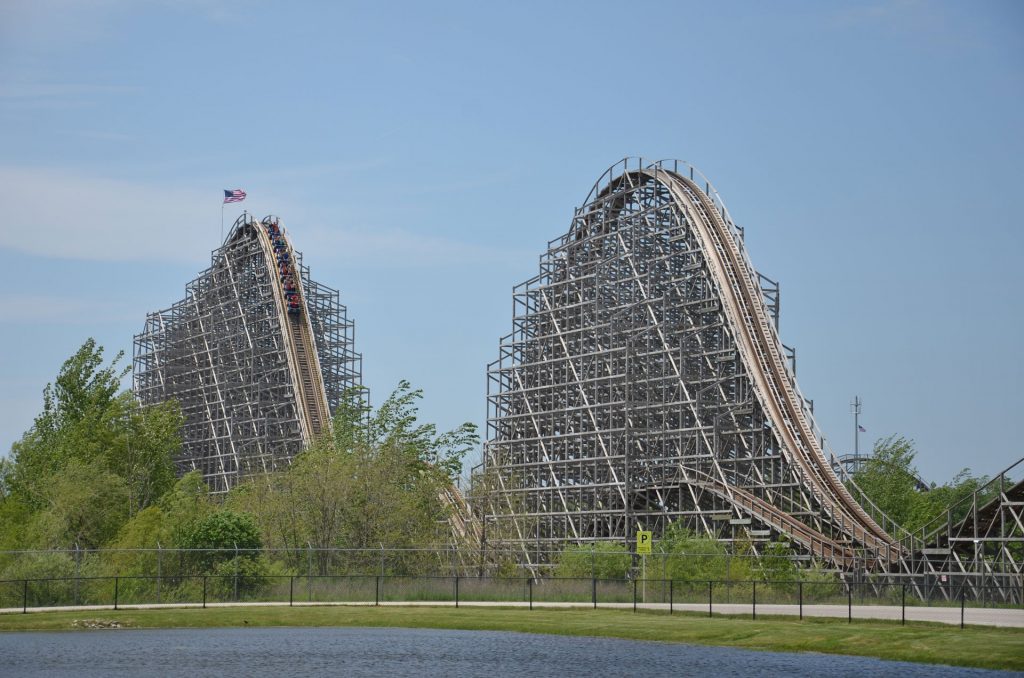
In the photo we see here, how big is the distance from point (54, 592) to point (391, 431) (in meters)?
20.9

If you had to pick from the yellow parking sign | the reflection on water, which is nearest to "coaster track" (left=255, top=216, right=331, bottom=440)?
the yellow parking sign

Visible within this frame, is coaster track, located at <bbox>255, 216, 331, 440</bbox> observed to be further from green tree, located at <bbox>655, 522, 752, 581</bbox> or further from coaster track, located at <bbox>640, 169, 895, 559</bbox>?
green tree, located at <bbox>655, 522, 752, 581</bbox>

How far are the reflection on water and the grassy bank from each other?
1.02 metres

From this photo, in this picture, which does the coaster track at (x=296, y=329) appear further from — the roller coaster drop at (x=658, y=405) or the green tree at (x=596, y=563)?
the green tree at (x=596, y=563)

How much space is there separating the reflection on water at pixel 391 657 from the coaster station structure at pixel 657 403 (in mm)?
18635

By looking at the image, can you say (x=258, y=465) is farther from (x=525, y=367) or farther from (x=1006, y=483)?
(x=1006, y=483)

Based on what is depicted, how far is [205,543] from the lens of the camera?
148ft

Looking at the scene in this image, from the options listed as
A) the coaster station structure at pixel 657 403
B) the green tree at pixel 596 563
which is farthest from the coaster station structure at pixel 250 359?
the green tree at pixel 596 563

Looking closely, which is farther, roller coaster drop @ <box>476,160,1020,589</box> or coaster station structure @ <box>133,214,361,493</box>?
coaster station structure @ <box>133,214,361,493</box>

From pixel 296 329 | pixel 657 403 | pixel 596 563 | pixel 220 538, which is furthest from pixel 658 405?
pixel 296 329

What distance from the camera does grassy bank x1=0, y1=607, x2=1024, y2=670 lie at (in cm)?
2734

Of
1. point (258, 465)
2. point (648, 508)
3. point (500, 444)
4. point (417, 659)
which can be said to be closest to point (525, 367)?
point (500, 444)

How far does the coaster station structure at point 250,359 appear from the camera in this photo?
70250 millimetres

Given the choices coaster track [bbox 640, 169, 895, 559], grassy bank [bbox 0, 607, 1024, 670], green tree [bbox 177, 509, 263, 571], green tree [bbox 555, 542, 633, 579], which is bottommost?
grassy bank [bbox 0, 607, 1024, 670]
